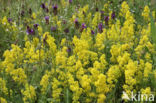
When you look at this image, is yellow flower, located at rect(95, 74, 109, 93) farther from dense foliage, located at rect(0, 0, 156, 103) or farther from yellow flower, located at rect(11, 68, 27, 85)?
yellow flower, located at rect(11, 68, 27, 85)

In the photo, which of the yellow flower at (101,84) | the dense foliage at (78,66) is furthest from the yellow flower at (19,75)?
the yellow flower at (101,84)

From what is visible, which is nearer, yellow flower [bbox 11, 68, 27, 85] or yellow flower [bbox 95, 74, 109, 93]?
yellow flower [bbox 95, 74, 109, 93]

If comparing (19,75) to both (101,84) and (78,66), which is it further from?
(101,84)

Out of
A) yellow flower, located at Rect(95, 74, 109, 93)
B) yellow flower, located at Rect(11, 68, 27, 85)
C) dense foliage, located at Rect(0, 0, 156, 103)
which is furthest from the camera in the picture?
yellow flower, located at Rect(11, 68, 27, 85)

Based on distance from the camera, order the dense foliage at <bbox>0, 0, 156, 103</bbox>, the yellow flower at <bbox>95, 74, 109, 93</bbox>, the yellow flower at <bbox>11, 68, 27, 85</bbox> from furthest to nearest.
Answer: the yellow flower at <bbox>11, 68, 27, 85</bbox> < the dense foliage at <bbox>0, 0, 156, 103</bbox> < the yellow flower at <bbox>95, 74, 109, 93</bbox>

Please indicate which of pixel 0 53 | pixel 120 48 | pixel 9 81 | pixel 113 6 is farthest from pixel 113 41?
pixel 113 6

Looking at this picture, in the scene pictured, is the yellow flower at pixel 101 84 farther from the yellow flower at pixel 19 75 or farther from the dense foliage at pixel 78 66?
the yellow flower at pixel 19 75

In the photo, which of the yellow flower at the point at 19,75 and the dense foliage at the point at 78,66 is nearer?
the dense foliage at the point at 78,66

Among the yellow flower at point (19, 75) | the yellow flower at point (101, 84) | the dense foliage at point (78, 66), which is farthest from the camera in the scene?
the yellow flower at point (19, 75)

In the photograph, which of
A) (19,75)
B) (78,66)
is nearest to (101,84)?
(78,66)

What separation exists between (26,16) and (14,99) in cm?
230

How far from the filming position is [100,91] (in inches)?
67.5

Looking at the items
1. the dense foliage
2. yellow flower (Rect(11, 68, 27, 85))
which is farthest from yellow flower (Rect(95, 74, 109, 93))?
yellow flower (Rect(11, 68, 27, 85))

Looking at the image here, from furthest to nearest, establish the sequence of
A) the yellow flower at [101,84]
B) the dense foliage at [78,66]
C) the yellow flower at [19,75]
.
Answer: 1. the yellow flower at [19,75]
2. the dense foliage at [78,66]
3. the yellow flower at [101,84]
